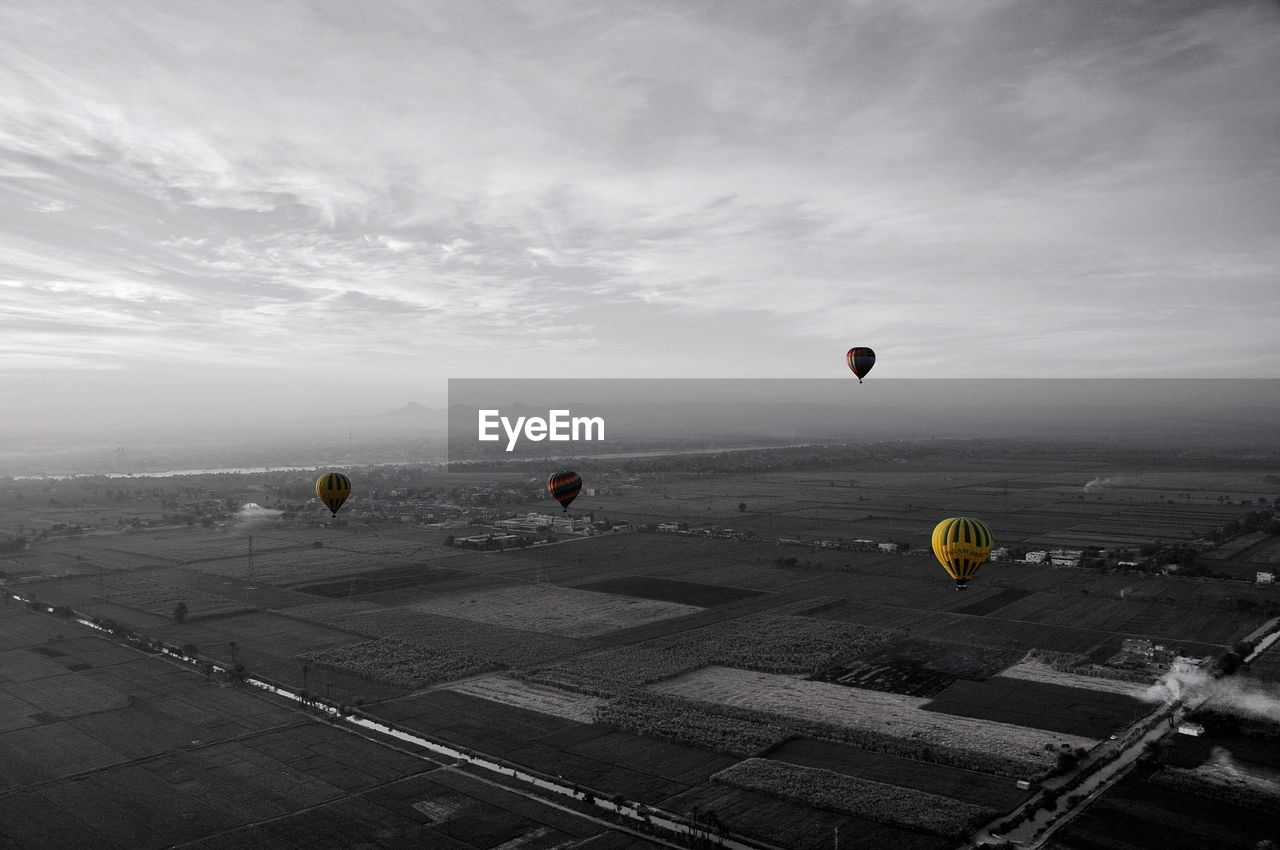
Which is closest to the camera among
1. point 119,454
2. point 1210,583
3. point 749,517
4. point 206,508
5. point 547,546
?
point 1210,583

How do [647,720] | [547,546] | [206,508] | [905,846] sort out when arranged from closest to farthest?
[905,846], [647,720], [547,546], [206,508]

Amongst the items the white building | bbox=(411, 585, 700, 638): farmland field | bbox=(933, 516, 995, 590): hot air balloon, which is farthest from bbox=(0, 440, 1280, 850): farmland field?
bbox=(933, 516, 995, 590): hot air balloon

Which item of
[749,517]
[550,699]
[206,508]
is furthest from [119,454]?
[550,699]

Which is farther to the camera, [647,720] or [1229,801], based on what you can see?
[647,720]

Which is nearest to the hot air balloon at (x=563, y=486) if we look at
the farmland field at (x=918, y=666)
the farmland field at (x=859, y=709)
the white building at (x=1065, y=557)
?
the farmland field at (x=859, y=709)

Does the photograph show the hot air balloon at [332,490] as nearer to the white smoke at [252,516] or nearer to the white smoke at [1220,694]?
the white smoke at [252,516]

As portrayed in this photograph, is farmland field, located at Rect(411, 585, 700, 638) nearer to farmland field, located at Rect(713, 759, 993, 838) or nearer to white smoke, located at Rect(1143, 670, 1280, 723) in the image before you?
farmland field, located at Rect(713, 759, 993, 838)

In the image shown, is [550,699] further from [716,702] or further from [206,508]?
[206,508]
